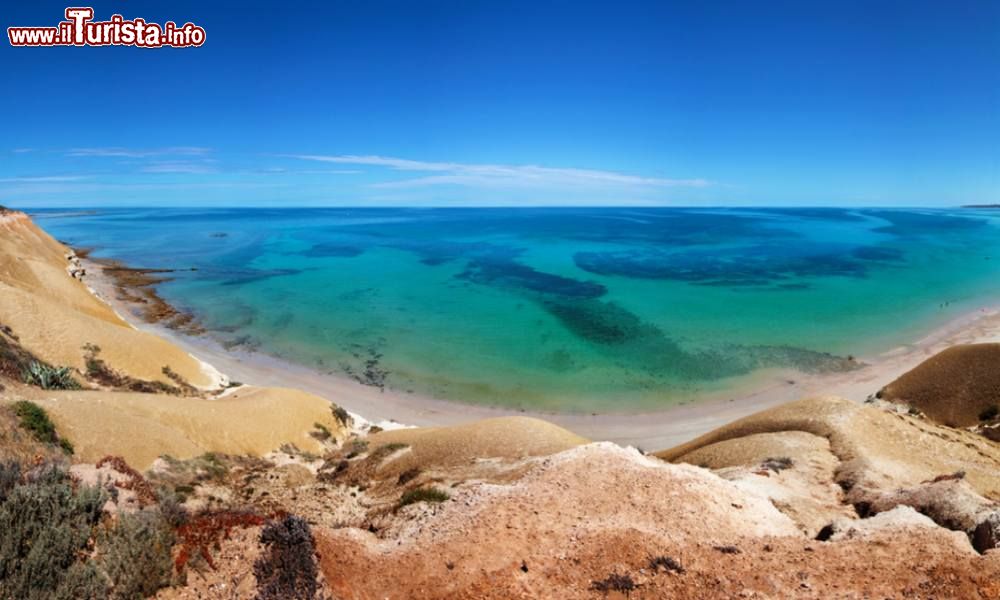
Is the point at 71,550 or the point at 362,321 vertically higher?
the point at 71,550

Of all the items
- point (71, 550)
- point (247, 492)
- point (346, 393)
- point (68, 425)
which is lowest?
point (346, 393)

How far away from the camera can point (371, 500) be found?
16859 millimetres

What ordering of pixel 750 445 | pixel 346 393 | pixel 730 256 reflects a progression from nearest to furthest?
pixel 750 445, pixel 346 393, pixel 730 256

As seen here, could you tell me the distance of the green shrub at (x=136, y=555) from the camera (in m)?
7.12

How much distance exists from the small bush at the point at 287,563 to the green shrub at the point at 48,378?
58.0 ft

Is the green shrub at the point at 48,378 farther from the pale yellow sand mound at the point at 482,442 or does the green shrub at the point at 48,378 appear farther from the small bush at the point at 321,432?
the pale yellow sand mound at the point at 482,442

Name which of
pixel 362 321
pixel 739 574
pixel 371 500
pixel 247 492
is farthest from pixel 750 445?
pixel 362 321

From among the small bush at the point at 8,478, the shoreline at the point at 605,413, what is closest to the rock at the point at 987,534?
the small bush at the point at 8,478

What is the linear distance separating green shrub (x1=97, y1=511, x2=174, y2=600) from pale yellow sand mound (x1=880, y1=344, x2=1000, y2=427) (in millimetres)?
34568

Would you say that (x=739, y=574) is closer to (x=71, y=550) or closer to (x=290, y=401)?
(x=71, y=550)

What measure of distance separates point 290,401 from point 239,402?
8.06 feet

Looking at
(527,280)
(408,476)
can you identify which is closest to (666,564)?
(408,476)

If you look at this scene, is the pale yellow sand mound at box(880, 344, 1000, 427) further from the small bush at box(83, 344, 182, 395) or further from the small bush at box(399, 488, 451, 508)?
the small bush at box(83, 344, 182, 395)

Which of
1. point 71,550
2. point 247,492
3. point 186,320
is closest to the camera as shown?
point 71,550
